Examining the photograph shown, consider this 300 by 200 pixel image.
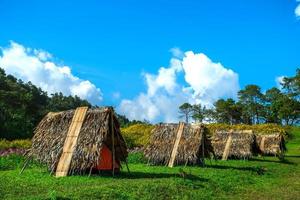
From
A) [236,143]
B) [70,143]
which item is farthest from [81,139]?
[236,143]

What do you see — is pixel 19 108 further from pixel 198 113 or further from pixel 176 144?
pixel 198 113

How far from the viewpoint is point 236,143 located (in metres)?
31.9

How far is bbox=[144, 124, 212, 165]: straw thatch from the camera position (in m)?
22.8

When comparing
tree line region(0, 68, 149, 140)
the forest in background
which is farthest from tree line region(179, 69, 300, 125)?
tree line region(0, 68, 149, 140)

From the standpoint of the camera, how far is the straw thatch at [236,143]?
31406mm

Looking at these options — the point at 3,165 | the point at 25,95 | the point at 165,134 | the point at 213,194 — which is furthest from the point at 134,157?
the point at 25,95

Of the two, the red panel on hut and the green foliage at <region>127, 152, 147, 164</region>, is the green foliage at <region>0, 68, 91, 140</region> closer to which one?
the green foliage at <region>127, 152, 147, 164</region>

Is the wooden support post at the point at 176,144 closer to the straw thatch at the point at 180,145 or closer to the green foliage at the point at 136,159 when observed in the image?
the straw thatch at the point at 180,145

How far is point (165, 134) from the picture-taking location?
23844 millimetres

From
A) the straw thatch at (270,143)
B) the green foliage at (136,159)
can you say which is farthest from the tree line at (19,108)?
the straw thatch at (270,143)

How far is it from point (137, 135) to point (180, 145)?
1906 centimetres

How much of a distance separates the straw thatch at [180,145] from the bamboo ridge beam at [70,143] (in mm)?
7052

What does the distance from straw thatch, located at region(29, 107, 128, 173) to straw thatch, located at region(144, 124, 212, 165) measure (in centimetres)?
578

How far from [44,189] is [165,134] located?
12.1m
